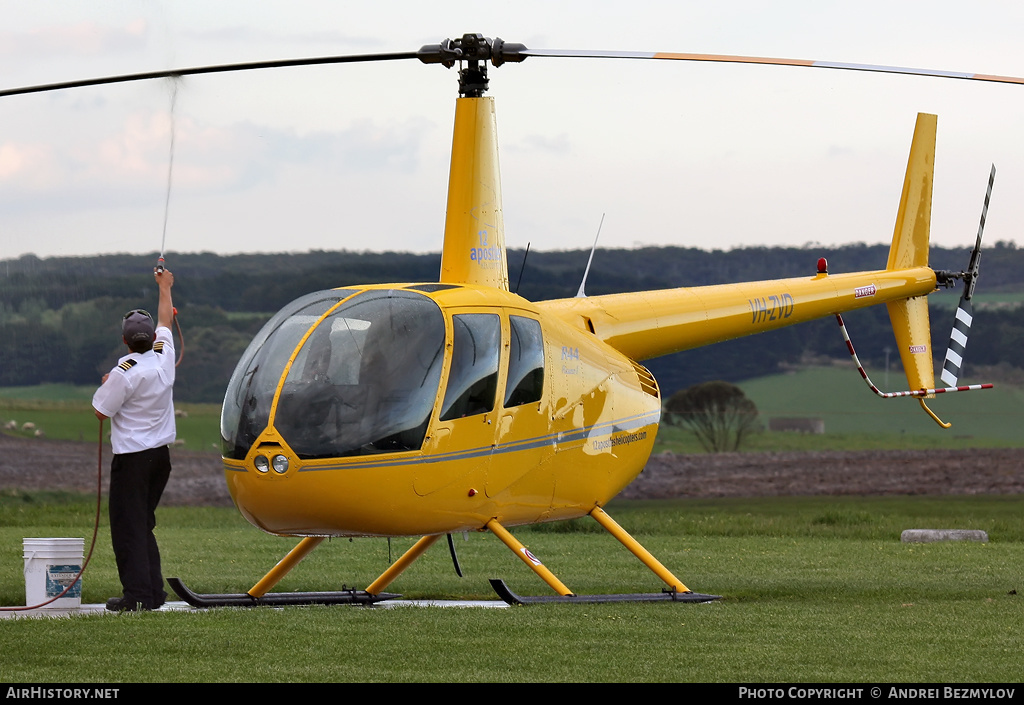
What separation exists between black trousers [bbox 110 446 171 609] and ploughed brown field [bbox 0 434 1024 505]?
28401 mm

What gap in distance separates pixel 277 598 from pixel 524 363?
8.60 ft

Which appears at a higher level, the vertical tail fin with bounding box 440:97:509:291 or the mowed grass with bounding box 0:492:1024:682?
the vertical tail fin with bounding box 440:97:509:291

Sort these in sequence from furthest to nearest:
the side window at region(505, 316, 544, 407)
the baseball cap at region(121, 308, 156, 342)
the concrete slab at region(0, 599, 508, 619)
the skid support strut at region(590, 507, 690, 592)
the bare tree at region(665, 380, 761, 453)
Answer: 1. the bare tree at region(665, 380, 761, 453)
2. the skid support strut at region(590, 507, 690, 592)
3. the baseball cap at region(121, 308, 156, 342)
4. the side window at region(505, 316, 544, 407)
5. the concrete slab at region(0, 599, 508, 619)

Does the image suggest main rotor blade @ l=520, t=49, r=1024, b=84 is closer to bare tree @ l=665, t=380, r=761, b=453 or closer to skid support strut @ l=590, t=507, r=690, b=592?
skid support strut @ l=590, t=507, r=690, b=592

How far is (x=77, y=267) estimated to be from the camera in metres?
43.4

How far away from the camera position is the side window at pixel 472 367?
28.1ft

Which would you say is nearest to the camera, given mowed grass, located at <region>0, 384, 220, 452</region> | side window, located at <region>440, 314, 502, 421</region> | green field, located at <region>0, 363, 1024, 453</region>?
side window, located at <region>440, 314, 502, 421</region>

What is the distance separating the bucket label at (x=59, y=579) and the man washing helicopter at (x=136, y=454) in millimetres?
611

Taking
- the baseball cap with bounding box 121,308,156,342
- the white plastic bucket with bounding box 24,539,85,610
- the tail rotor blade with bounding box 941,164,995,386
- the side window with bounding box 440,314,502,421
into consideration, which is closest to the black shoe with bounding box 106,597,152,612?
the white plastic bucket with bounding box 24,539,85,610

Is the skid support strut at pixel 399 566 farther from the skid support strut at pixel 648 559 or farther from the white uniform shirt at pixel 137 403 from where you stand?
the white uniform shirt at pixel 137 403

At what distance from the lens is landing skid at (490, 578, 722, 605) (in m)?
8.87

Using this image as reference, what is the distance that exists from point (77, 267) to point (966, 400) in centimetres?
3080

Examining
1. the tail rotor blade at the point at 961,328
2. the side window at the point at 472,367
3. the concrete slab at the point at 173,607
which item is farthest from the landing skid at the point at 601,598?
the tail rotor blade at the point at 961,328

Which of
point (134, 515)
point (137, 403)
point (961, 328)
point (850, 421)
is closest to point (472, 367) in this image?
point (137, 403)
